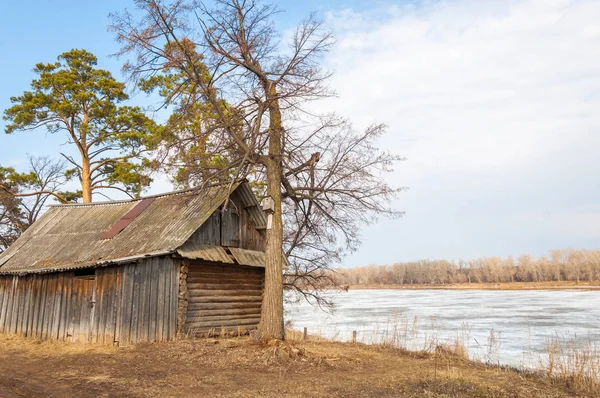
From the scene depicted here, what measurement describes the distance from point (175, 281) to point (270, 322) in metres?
3.46

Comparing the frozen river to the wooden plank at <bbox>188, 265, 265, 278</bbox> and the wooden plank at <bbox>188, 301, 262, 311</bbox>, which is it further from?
the wooden plank at <bbox>188, 265, 265, 278</bbox>

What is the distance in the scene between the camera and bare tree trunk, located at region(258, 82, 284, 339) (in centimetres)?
1234

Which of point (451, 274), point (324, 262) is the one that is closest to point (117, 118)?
point (324, 262)

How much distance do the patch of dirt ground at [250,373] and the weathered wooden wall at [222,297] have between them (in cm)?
167

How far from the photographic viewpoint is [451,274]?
110 metres

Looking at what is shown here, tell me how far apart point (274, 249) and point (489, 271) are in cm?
10079

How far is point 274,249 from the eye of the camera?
12.7 meters

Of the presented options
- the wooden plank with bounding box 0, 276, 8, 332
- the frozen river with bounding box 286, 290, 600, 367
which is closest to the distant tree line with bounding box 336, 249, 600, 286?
the frozen river with bounding box 286, 290, 600, 367

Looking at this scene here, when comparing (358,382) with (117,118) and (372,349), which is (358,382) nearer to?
(372,349)

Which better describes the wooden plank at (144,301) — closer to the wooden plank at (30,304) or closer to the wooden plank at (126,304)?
the wooden plank at (126,304)

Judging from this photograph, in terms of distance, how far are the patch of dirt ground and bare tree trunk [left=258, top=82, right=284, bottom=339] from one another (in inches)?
26.5

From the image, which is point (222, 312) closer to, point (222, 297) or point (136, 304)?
point (222, 297)

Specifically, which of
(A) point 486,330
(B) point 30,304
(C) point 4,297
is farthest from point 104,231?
(A) point 486,330

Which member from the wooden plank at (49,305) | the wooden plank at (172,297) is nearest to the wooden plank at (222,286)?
the wooden plank at (172,297)
